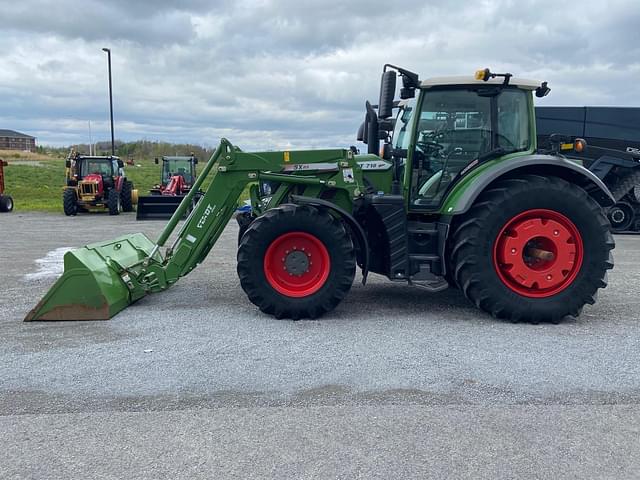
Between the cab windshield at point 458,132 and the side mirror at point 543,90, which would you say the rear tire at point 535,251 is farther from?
the side mirror at point 543,90

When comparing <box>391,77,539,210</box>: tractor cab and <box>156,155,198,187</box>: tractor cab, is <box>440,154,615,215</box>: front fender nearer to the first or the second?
<box>391,77,539,210</box>: tractor cab

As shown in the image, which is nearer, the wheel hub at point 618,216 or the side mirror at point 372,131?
the side mirror at point 372,131

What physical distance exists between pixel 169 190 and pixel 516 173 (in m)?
17.6

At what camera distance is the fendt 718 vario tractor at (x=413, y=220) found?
5.88m

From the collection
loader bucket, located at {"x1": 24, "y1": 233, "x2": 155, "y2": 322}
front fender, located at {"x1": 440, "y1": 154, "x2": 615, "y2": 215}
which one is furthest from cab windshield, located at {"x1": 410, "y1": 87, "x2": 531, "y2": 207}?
loader bucket, located at {"x1": 24, "y1": 233, "x2": 155, "y2": 322}

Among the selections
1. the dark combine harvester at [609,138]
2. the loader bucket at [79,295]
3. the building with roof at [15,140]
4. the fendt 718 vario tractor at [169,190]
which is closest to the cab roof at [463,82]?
the loader bucket at [79,295]

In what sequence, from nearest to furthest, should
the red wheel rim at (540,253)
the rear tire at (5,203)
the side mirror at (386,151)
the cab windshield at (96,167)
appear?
1. the red wheel rim at (540,253)
2. the side mirror at (386,151)
3. the rear tire at (5,203)
4. the cab windshield at (96,167)

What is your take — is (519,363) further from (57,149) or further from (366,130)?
(57,149)

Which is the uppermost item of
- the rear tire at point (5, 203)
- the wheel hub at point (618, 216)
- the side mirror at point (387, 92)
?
the side mirror at point (387, 92)

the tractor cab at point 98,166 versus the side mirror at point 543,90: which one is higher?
the side mirror at point 543,90

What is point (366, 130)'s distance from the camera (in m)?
6.70

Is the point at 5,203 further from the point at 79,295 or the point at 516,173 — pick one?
the point at 516,173

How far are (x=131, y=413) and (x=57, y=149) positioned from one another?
7348 cm

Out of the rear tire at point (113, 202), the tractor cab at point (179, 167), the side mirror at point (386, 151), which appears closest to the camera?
the side mirror at point (386, 151)
